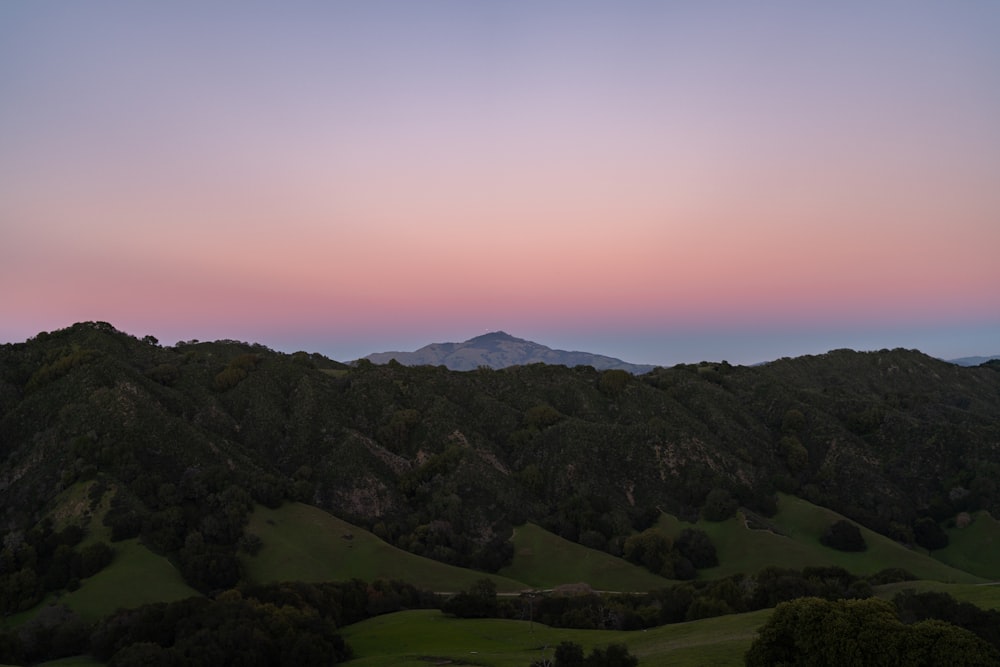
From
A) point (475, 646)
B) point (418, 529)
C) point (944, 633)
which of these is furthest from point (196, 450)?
point (944, 633)

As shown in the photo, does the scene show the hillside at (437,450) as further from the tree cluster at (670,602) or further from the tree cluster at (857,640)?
the tree cluster at (857,640)

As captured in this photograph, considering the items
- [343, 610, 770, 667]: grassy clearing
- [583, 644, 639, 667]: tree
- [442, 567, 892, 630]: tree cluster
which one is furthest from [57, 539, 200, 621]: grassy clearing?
[583, 644, 639, 667]: tree

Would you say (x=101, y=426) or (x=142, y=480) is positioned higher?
(x=101, y=426)

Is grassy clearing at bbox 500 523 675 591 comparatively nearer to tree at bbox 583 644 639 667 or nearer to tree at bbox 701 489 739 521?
tree at bbox 701 489 739 521

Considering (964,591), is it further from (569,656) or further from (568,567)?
(568,567)

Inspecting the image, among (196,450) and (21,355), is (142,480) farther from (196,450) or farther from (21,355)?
(21,355)

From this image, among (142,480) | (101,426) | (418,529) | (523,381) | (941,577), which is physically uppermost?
(523,381)

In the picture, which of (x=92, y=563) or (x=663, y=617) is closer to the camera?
(x=663, y=617)
